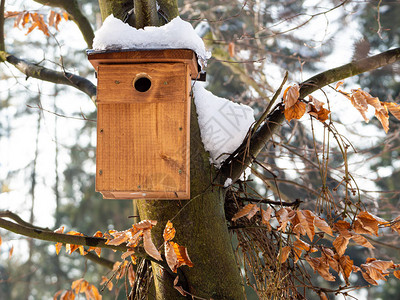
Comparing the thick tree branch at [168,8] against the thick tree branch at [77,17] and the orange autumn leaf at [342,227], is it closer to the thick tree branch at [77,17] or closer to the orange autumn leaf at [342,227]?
the thick tree branch at [77,17]

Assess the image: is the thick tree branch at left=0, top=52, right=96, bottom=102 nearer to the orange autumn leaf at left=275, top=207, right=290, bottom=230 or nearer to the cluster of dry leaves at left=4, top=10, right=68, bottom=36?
the cluster of dry leaves at left=4, top=10, right=68, bottom=36

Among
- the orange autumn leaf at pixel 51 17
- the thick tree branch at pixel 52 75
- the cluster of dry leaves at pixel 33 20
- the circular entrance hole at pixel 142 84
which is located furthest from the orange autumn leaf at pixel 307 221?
the orange autumn leaf at pixel 51 17

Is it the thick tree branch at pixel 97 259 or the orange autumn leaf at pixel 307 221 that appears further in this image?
the thick tree branch at pixel 97 259

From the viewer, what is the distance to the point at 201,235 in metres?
1.70

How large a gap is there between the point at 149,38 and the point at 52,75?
0.87 metres

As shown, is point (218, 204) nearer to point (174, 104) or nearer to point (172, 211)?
point (172, 211)

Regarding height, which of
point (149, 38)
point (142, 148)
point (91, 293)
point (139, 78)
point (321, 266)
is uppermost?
point (149, 38)

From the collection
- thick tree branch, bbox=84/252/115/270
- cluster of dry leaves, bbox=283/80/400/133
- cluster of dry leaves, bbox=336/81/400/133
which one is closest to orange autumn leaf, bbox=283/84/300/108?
cluster of dry leaves, bbox=283/80/400/133

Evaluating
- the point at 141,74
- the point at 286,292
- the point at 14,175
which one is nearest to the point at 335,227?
the point at 286,292

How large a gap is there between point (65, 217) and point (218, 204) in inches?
397

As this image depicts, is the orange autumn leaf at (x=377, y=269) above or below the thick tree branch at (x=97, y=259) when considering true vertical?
below

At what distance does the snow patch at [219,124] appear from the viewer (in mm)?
1854

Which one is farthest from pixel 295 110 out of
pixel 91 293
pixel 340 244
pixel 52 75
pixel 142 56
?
pixel 91 293

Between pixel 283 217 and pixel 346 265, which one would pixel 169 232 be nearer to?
pixel 283 217
